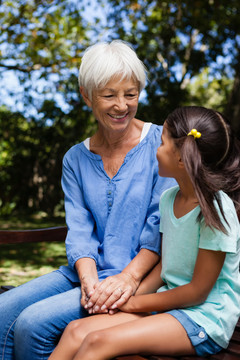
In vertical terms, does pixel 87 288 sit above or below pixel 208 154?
below

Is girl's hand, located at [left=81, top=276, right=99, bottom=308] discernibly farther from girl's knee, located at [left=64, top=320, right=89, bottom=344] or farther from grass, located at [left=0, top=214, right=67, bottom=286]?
grass, located at [left=0, top=214, right=67, bottom=286]

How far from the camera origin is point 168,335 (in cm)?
171

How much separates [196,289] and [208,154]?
539 millimetres

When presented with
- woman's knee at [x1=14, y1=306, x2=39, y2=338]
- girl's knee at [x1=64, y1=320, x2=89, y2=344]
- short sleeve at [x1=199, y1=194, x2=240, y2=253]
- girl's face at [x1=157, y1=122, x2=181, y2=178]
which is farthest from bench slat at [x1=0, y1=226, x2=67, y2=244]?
short sleeve at [x1=199, y1=194, x2=240, y2=253]

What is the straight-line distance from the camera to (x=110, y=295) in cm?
195

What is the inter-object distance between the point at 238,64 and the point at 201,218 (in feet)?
28.0

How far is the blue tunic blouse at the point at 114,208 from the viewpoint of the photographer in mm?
2242

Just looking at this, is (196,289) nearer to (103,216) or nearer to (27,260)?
(103,216)

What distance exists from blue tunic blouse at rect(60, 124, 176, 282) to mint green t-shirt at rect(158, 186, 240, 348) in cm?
26

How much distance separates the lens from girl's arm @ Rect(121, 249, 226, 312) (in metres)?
1.72

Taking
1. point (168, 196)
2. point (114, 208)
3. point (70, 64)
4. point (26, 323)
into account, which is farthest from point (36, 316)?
point (70, 64)

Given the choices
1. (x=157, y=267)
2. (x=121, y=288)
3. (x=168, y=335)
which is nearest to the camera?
(x=168, y=335)

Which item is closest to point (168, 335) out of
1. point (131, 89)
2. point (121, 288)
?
point (121, 288)

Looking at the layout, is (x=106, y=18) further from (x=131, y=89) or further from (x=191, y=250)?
(x=191, y=250)
